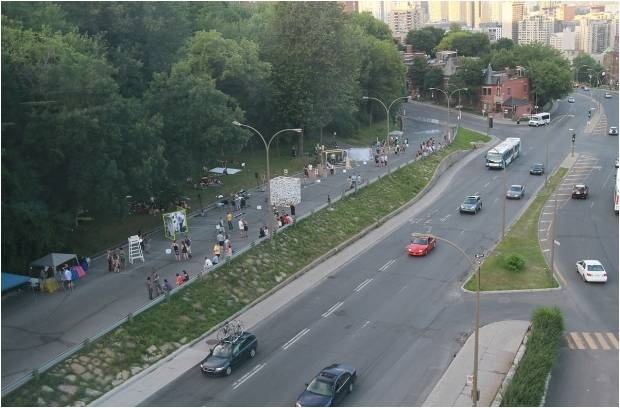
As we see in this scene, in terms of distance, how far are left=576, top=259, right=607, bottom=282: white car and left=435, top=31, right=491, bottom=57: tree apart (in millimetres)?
122943

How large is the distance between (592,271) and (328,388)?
22257 millimetres

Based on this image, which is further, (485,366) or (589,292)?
(589,292)

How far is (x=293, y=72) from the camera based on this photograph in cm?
7331

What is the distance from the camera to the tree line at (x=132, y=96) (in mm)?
40875

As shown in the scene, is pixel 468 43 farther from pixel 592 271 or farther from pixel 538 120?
pixel 592 271

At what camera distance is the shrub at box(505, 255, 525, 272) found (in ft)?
147

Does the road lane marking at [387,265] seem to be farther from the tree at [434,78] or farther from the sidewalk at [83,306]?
the tree at [434,78]

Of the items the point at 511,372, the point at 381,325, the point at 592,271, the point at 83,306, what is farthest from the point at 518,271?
the point at 83,306

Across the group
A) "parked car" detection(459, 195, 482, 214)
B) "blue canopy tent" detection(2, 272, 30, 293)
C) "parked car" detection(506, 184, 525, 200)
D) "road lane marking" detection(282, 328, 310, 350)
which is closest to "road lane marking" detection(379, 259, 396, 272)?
"road lane marking" detection(282, 328, 310, 350)

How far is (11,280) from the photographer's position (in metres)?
35.0

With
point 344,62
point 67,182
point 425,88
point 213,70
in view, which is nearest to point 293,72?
point 344,62

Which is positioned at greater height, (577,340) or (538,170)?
(577,340)

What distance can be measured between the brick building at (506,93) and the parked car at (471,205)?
61431 mm

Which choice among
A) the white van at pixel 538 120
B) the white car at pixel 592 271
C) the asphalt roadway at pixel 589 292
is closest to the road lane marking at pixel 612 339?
the asphalt roadway at pixel 589 292
